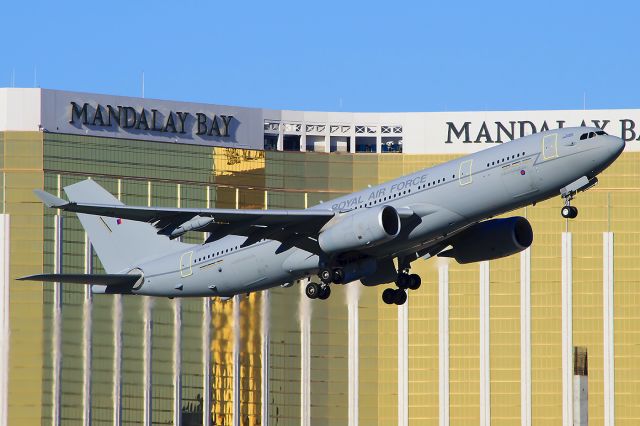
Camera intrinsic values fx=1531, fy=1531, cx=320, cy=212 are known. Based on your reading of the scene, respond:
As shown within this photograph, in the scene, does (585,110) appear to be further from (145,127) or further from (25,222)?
(25,222)

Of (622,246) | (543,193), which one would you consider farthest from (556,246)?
(543,193)

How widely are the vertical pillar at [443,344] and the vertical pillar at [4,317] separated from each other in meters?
45.1

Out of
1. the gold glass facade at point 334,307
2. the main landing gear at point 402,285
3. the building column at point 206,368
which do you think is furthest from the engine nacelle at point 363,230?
the gold glass facade at point 334,307

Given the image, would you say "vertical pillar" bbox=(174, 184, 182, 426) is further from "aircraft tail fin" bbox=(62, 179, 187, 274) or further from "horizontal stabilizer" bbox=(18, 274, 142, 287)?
"horizontal stabilizer" bbox=(18, 274, 142, 287)

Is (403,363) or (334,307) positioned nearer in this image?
(334,307)

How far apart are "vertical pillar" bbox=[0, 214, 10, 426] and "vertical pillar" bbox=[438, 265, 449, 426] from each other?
4507cm

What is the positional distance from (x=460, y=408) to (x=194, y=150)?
38262 mm

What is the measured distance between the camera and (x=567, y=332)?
522ft

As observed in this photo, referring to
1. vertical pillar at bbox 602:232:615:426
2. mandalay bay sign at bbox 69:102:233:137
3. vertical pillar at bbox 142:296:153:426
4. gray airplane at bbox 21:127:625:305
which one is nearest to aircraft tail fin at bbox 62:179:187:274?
gray airplane at bbox 21:127:625:305

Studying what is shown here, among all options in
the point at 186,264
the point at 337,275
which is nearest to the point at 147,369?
the point at 186,264

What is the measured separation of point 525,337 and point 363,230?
88.1 m

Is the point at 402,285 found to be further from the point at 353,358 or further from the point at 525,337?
the point at 525,337

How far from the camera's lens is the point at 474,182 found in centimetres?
7406

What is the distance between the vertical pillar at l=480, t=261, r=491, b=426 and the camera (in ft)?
519
